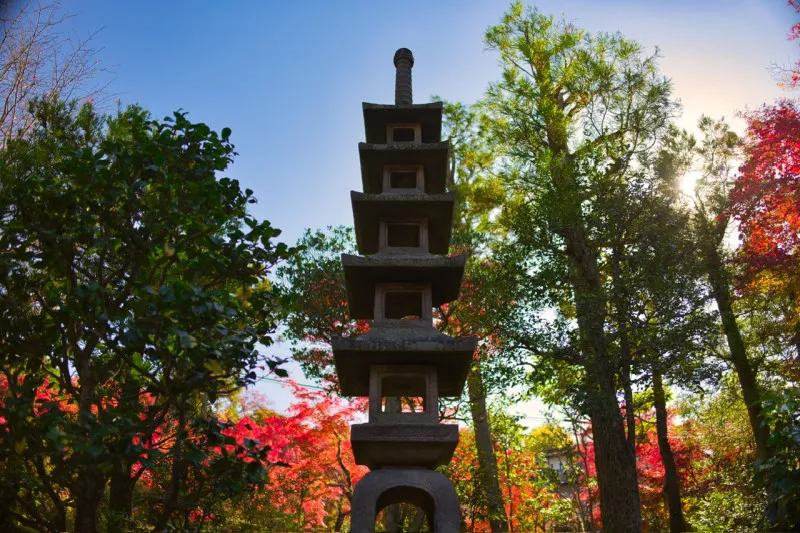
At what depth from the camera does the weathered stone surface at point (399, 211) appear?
10.8 metres

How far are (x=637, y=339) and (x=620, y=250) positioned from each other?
2.13m

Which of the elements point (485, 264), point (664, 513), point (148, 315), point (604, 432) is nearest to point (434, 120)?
point (485, 264)

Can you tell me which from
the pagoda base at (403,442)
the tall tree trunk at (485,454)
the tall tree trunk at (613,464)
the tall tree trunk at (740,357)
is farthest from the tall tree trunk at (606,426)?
the pagoda base at (403,442)

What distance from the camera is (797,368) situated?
14992 mm

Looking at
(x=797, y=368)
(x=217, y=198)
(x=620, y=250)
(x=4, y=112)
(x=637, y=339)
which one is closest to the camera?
(x=217, y=198)

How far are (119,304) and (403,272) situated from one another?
16.3ft

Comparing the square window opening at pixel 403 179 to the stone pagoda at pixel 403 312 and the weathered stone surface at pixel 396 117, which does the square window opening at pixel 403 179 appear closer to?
the stone pagoda at pixel 403 312

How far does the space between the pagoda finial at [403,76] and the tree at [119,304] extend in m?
6.17

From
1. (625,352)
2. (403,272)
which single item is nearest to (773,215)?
(625,352)

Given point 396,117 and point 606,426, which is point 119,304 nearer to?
point 396,117

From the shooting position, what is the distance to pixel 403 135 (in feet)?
40.8

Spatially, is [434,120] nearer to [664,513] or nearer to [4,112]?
[4,112]

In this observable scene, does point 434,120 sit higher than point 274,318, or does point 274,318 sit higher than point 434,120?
point 434,120

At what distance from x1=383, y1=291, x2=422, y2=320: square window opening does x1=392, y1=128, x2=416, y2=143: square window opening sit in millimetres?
3524
